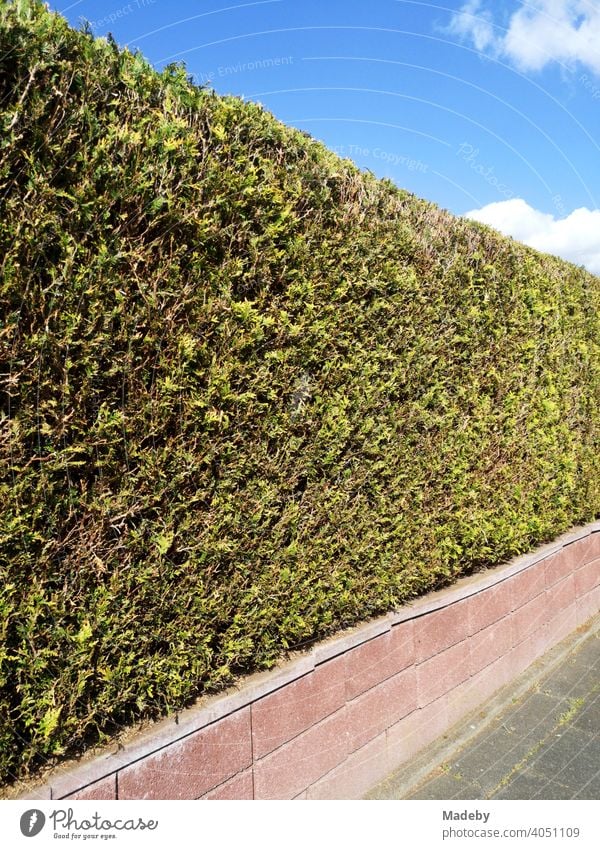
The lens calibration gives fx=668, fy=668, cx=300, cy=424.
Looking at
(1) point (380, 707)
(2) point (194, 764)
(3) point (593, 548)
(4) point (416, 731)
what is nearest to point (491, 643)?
(4) point (416, 731)

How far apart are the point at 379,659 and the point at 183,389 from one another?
2161mm

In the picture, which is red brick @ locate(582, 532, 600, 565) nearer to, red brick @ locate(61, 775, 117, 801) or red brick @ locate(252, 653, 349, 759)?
red brick @ locate(252, 653, 349, 759)

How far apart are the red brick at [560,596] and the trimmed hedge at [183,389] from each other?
7.01 feet

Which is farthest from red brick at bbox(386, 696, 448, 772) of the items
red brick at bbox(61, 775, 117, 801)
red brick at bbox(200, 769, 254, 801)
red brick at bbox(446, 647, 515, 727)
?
red brick at bbox(61, 775, 117, 801)

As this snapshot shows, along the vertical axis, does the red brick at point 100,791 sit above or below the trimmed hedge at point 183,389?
below

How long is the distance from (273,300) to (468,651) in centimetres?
310

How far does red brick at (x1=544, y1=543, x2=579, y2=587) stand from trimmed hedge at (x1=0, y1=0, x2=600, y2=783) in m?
2.03

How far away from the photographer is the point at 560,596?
650cm

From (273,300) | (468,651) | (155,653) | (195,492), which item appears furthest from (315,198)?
(468,651)

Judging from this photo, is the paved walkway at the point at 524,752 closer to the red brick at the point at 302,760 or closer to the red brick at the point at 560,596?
Result: the red brick at the point at 302,760

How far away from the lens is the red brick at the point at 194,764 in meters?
2.72

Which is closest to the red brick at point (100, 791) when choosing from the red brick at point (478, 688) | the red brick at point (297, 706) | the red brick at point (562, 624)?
the red brick at point (297, 706)

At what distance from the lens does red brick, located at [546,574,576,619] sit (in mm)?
6293

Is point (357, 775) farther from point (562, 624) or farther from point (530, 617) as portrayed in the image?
point (562, 624)
